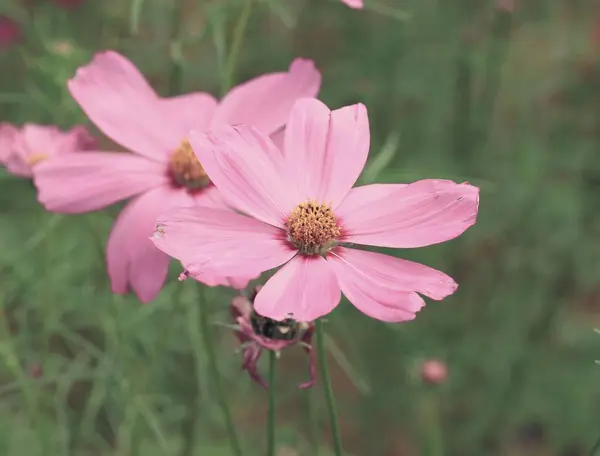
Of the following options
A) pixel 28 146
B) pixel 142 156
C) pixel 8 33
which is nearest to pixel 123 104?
pixel 142 156

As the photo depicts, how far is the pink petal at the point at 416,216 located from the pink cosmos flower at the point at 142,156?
0.09m

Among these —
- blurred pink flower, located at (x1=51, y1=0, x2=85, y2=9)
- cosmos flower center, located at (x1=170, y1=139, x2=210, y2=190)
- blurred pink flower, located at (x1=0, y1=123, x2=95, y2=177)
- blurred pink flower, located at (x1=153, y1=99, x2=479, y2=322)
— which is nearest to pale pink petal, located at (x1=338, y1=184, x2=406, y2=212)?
blurred pink flower, located at (x1=153, y1=99, x2=479, y2=322)

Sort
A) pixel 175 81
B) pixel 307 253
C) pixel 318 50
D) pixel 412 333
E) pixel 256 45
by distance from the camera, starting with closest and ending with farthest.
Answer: pixel 307 253, pixel 175 81, pixel 412 333, pixel 256 45, pixel 318 50

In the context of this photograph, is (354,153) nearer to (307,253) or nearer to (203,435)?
(307,253)

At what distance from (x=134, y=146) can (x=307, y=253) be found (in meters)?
0.15

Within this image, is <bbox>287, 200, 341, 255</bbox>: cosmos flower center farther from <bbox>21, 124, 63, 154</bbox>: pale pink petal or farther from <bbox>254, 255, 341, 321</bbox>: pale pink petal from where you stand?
<bbox>21, 124, 63, 154</bbox>: pale pink petal

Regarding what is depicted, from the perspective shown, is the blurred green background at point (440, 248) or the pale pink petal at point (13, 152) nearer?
the pale pink petal at point (13, 152)

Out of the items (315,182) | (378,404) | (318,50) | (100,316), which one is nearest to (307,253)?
(315,182)

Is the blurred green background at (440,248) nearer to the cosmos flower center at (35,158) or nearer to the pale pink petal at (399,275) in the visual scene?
the cosmos flower center at (35,158)

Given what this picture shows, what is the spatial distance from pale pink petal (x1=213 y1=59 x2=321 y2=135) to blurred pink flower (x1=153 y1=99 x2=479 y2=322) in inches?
2.4

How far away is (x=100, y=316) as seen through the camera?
0.97 meters

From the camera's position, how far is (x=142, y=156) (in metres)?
0.52

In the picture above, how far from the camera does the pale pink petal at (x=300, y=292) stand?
0.35 meters

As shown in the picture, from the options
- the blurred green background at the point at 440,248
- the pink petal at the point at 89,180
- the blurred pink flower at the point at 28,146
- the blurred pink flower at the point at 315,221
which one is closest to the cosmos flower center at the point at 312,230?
the blurred pink flower at the point at 315,221
